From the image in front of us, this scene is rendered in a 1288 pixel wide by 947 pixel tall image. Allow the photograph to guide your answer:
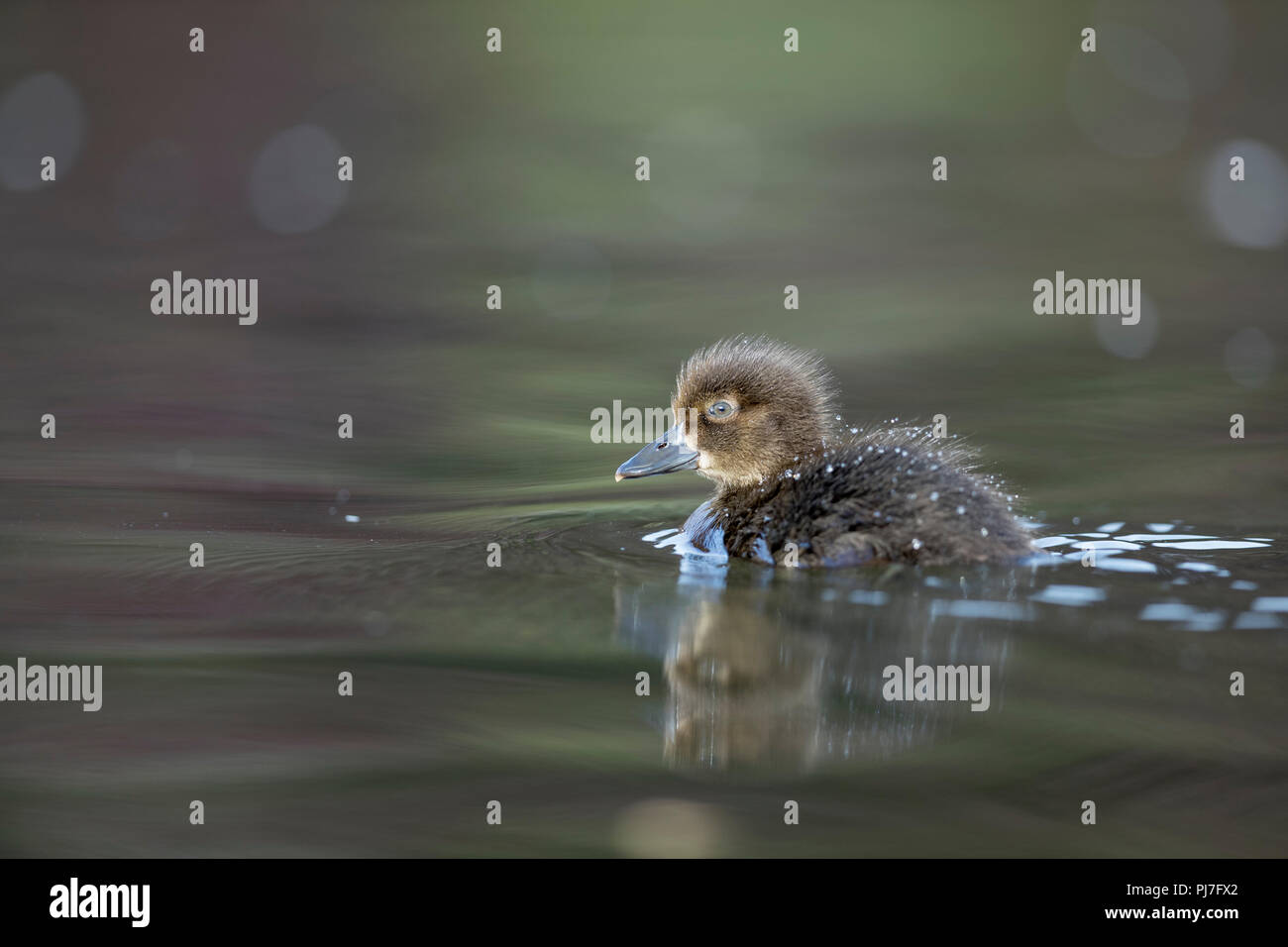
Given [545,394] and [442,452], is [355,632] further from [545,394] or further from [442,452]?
[545,394]

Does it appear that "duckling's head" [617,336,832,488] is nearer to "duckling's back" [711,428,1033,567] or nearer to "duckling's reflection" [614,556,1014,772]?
"duckling's back" [711,428,1033,567]

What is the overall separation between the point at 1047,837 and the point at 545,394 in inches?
219

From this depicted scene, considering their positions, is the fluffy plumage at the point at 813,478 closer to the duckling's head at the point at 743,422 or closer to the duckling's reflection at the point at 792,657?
the duckling's head at the point at 743,422

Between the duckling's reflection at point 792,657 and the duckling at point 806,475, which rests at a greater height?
the duckling at point 806,475

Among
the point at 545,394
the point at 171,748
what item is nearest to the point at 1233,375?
the point at 545,394

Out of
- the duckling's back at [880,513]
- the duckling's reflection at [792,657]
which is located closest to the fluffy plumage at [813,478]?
the duckling's back at [880,513]

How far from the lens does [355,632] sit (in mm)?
5328

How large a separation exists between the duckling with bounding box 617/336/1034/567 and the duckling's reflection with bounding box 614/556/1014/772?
0.61ft

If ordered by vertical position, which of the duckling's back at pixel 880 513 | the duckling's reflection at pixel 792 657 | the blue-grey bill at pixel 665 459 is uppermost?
the blue-grey bill at pixel 665 459

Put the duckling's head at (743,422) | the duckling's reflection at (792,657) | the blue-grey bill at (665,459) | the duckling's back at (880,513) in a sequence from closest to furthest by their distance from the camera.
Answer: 1. the duckling's reflection at (792,657)
2. the duckling's back at (880,513)
3. the duckling's head at (743,422)
4. the blue-grey bill at (665,459)

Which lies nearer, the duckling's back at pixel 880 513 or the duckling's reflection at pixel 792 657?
the duckling's reflection at pixel 792 657

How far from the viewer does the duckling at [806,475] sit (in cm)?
594

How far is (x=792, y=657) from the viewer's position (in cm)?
502

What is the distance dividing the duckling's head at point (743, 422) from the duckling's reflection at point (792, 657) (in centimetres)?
88
